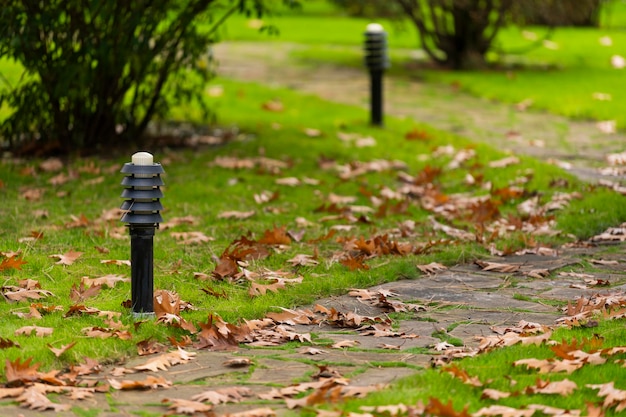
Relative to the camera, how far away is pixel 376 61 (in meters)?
12.9

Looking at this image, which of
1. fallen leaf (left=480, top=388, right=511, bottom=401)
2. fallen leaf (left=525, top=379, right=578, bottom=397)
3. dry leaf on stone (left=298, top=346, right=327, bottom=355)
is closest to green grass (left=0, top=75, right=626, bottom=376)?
dry leaf on stone (left=298, top=346, right=327, bottom=355)

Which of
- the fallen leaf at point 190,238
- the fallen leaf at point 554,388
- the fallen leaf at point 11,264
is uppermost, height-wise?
the fallen leaf at point 11,264

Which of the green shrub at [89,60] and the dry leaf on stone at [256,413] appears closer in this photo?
the dry leaf on stone at [256,413]

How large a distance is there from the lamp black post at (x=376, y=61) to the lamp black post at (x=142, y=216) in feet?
24.7

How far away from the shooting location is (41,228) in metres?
8.04

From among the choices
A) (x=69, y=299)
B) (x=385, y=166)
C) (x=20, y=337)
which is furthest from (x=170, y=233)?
(x=385, y=166)

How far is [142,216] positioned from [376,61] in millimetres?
7676

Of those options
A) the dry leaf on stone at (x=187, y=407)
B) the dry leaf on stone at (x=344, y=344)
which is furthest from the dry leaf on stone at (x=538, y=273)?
the dry leaf on stone at (x=187, y=407)

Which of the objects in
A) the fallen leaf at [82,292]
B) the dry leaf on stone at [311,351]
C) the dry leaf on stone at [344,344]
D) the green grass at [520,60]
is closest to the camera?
the dry leaf on stone at [311,351]

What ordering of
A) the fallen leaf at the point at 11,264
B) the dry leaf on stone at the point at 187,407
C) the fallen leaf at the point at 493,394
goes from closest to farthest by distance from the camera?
1. the dry leaf on stone at the point at 187,407
2. the fallen leaf at the point at 493,394
3. the fallen leaf at the point at 11,264

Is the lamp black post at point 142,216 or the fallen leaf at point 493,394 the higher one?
the lamp black post at point 142,216

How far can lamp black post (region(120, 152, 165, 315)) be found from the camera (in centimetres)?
567

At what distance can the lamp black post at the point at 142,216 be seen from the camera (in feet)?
18.6

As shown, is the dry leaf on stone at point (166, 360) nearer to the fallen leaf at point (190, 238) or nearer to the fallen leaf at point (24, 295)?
the fallen leaf at point (24, 295)
